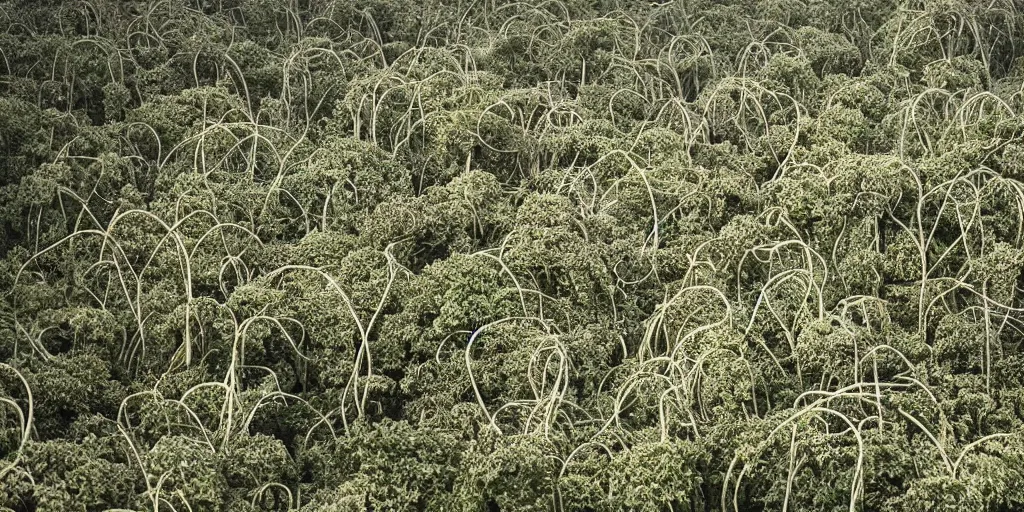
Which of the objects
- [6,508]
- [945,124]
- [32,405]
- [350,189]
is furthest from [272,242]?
[945,124]

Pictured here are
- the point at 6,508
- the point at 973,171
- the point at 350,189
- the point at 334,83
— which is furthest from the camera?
the point at 334,83

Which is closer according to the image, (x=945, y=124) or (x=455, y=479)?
(x=455, y=479)

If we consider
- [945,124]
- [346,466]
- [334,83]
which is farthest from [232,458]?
[945,124]

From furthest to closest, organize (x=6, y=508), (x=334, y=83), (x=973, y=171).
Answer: (x=334, y=83) < (x=973, y=171) < (x=6, y=508)

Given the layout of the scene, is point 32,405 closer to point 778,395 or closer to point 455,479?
point 455,479

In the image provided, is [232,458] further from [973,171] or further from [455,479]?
[973,171]

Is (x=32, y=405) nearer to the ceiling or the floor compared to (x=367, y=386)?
nearer to the ceiling
